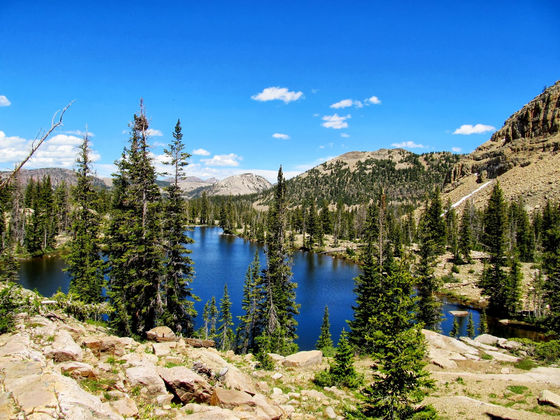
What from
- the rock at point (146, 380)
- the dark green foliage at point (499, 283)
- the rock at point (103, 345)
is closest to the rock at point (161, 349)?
the rock at point (103, 345)

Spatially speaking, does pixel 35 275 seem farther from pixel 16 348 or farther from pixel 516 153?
pixel 516 153

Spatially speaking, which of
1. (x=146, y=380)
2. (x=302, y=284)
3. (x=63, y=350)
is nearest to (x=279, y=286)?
(x=146, y=380)

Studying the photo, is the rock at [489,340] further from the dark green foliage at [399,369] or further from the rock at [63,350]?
the rock at [63,350]

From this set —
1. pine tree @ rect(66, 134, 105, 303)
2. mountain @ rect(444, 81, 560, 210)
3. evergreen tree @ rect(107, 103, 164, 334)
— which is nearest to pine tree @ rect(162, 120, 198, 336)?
evergreen tree @ rect(107, 103, 164, 334)

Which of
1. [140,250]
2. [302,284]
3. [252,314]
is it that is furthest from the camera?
[302,284]

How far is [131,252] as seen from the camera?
23.9 metres

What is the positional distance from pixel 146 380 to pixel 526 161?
151 metres

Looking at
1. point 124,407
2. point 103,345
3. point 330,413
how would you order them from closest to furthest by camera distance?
1. point 124,407
2. point 103,345
3. point 330,413

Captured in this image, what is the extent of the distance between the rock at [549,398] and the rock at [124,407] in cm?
1717

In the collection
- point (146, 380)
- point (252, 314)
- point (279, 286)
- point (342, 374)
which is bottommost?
point (252, 314)

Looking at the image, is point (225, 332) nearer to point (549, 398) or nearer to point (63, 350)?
point (63, 350)

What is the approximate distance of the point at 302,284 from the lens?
66.7 meters

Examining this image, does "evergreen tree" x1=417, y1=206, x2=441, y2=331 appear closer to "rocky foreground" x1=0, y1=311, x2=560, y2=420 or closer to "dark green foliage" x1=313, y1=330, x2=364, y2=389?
"rocky foreground" x1=0, y1=311, x2=560, y2=420

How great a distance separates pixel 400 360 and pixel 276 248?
21491mm
